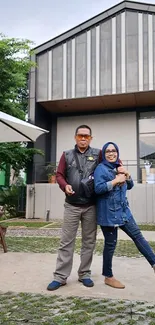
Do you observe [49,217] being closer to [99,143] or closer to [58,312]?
[99,143]

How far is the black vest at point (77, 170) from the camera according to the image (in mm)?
3105

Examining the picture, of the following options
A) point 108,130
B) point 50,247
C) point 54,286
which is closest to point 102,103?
point 108,130

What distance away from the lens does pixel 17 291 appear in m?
2.99

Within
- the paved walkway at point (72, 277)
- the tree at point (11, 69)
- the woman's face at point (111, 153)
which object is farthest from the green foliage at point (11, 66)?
the woman's face at point (111, 153)

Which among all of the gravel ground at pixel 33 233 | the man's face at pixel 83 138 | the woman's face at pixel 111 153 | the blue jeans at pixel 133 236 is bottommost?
the gravel ground at pixel 33 233

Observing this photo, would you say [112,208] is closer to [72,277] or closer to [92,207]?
[92,207]

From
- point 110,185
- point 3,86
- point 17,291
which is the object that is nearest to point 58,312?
point 17,291

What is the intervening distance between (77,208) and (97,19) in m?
12.1

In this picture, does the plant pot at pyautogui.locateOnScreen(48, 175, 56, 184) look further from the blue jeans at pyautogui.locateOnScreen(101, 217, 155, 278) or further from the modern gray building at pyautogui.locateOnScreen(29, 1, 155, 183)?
the blue jeans at pyautogui.locateOnScreen(101, 217, 155, 278)

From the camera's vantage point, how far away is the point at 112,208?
9.80 feet

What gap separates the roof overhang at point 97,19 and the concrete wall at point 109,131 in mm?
3527

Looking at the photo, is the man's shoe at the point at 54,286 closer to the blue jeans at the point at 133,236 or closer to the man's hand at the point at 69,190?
the blue jeans at the point at 133,236

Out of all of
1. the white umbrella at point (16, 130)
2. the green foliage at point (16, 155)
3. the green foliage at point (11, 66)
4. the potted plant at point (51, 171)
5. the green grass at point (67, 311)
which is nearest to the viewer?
the green grass at point (67, 311)

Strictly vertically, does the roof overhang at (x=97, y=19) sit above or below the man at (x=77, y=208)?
above
